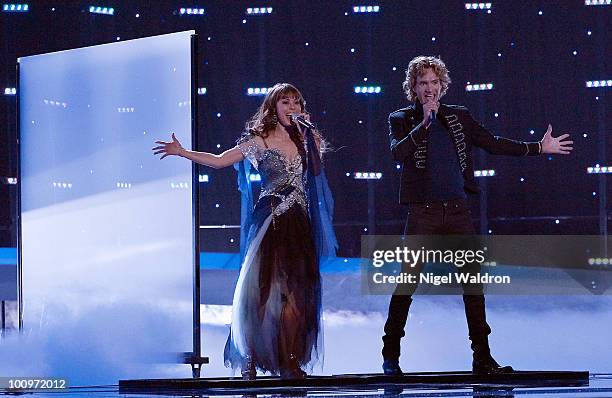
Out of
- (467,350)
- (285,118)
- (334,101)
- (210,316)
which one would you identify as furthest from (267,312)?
(334,101)

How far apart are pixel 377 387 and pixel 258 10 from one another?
154 inches

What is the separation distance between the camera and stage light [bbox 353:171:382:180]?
7.12 meters

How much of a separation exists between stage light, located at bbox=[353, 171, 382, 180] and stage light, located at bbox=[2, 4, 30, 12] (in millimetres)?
2599

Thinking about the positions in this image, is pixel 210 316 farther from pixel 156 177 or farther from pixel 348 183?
pixel 156 177

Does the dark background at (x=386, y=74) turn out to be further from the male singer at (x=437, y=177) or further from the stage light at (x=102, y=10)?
the male singer at (x=437, y=177)

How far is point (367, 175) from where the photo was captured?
712 cm

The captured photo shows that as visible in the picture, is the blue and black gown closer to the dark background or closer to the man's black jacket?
the man's black jacket

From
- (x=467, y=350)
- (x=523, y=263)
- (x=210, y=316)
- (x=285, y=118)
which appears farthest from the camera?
(x=523, y=263)

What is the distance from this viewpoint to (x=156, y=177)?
4.65 metres

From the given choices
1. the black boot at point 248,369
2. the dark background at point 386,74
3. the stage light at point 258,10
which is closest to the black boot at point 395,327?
the black boot at point 248,369

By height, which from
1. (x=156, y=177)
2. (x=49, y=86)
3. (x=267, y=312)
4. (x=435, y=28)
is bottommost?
(x=267, y=312)

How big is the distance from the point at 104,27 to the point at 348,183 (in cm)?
206

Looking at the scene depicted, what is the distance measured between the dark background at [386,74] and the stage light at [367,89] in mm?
30

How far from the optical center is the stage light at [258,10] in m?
7.11
